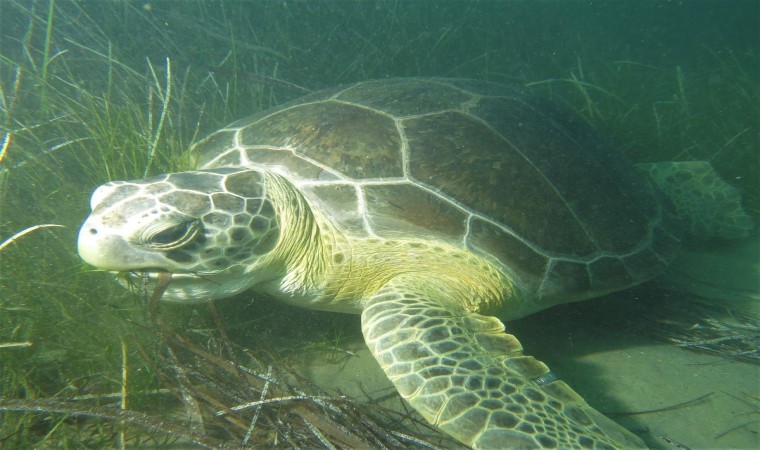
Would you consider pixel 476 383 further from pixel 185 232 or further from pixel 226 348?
pixel 185 232

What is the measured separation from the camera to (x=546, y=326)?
2521mm

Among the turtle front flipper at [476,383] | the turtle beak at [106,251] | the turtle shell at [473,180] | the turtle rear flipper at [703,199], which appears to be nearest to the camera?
the turtle front flipper at [476,383]

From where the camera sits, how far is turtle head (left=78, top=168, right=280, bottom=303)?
160cm

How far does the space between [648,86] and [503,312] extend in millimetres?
7809

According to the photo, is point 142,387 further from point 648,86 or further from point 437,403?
point 648,86

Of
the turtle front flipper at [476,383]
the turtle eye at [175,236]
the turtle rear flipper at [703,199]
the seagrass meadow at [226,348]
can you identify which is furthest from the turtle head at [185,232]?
the turtle rear flipper at [703,199]

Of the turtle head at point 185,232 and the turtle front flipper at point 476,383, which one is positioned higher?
the turtle head at point 185,232

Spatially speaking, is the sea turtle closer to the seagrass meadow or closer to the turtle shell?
the turtle shell

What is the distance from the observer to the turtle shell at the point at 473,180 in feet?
Answer: 6.93

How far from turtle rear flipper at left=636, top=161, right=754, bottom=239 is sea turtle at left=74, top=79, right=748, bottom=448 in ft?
3.80

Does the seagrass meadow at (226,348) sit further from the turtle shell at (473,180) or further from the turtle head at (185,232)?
the turtle shell at (473,180)

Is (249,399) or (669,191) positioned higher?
(669,191)

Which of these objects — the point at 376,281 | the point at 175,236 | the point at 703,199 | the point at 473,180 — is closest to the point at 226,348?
the point at 175,236

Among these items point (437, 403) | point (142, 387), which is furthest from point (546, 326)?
point (142, 387)
